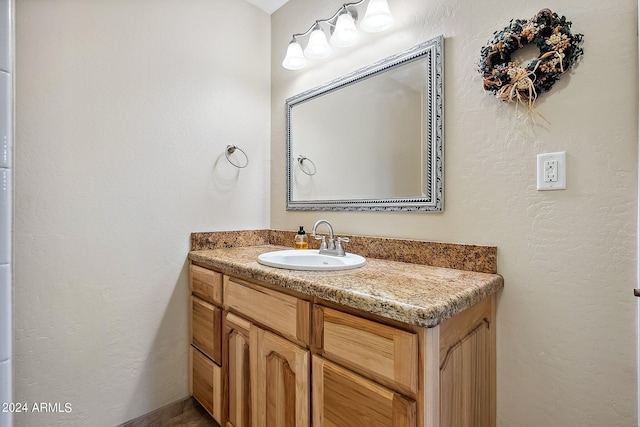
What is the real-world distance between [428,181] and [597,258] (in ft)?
1.88

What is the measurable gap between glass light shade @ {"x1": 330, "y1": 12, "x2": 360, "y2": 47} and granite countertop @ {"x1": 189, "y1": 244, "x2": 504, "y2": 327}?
1.04 metres

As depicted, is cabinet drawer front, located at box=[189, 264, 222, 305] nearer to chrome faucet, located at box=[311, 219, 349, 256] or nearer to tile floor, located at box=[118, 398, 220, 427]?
chrome faucet, located at box=[311, 219, 349, 256]

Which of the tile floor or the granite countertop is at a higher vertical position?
the granite countertop

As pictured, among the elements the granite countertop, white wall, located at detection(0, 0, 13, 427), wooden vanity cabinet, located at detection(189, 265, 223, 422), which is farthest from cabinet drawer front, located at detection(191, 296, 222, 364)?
white wall, located at detection(0, 0, 13, 427)

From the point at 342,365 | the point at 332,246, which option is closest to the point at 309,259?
the point at 332,246

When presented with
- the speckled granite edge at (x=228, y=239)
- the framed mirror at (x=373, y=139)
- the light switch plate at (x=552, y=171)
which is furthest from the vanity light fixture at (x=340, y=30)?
the speckled granite edge at (x=228, y=239)

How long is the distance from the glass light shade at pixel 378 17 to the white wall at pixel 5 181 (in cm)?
117

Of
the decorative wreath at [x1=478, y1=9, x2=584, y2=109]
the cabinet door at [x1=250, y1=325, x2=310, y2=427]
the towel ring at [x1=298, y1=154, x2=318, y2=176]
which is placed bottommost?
the cabinet door at [x1=250, y1=325, x2=310, y2=427]

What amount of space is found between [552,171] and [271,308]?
1029mm

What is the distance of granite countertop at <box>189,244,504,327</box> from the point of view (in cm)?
74

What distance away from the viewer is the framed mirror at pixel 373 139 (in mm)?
1239

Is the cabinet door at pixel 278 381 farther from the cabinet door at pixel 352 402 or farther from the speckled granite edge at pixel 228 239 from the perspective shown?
the speckled granite edge at pixel 228 239

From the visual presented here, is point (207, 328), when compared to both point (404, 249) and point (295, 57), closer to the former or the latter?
point (404, 249)

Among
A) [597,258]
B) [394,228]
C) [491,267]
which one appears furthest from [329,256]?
[597,258]
